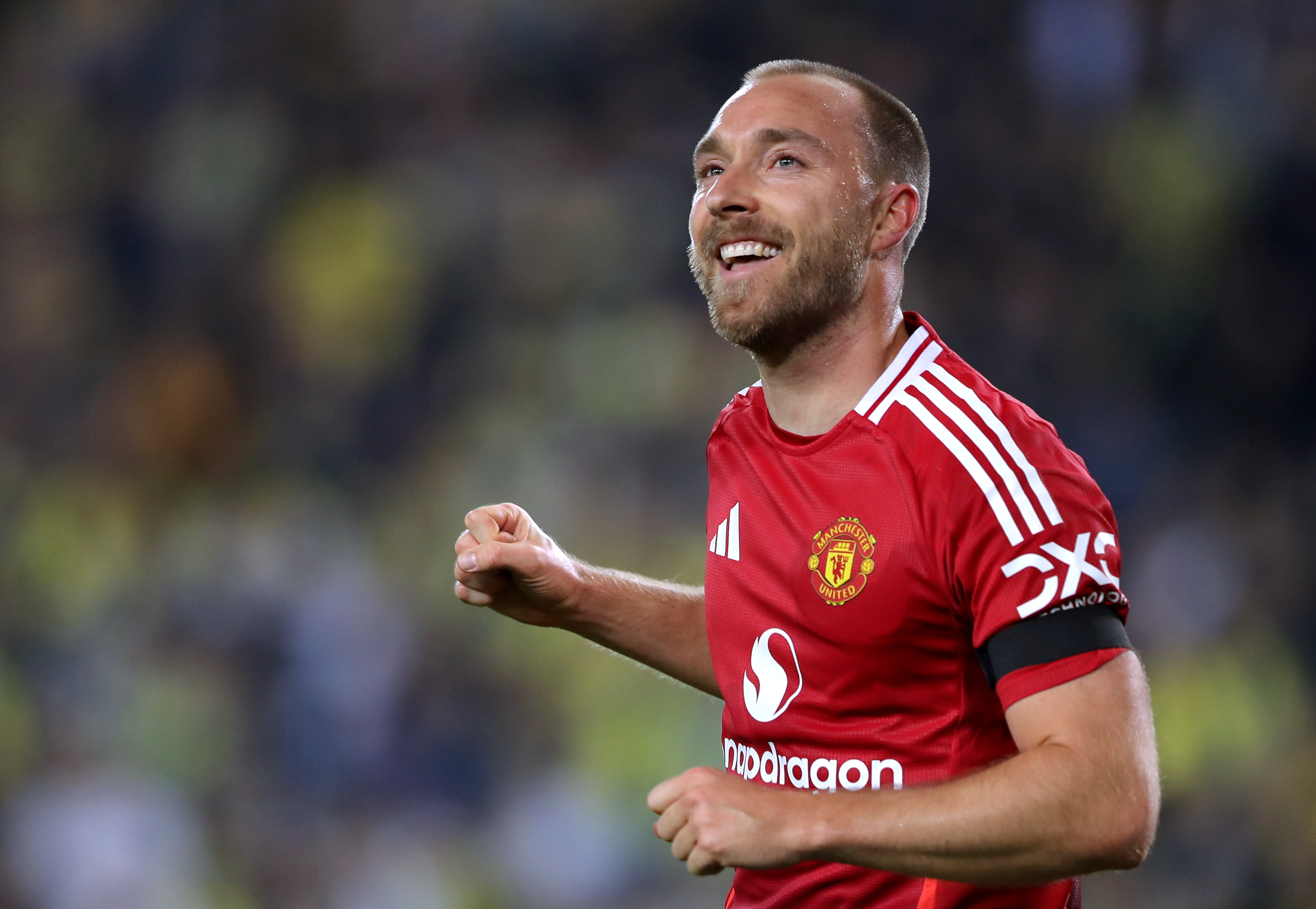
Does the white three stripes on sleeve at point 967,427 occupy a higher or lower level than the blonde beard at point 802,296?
lower

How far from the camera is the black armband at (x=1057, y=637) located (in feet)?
5.45

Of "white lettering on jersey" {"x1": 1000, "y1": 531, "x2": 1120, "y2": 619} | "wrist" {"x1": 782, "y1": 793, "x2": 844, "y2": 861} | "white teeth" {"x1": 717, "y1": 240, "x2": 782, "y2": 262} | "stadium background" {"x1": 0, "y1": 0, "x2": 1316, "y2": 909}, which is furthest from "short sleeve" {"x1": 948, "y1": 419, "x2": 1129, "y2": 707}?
"stadium background" {"x1": 0, "y1": 0, "x2": 1316, "y2": 909}

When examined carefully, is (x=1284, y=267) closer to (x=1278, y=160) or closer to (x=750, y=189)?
(x=1278, y=160)

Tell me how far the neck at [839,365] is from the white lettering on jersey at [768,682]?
37 centimetres

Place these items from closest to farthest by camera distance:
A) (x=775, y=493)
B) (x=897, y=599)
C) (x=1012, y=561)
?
(x=1012, y=561)
(x=897, y=599)
(x=775, y=493)

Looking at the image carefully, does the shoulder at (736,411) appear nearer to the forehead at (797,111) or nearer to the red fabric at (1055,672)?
the forehead at (797,111)

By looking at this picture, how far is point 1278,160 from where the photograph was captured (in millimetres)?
5688

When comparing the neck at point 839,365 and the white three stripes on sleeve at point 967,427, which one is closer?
the white three stripes on sleeve at point 967,427

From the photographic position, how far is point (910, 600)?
1869 millimetres

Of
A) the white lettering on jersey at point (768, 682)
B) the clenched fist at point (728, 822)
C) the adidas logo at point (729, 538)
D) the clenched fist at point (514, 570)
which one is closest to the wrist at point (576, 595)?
the clenched fist at point (514, 570)

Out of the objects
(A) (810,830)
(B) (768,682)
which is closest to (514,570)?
(B) (768,682)

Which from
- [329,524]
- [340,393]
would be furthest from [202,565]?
[340,393]

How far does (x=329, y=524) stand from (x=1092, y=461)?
3.28 meters

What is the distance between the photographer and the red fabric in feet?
5.38
